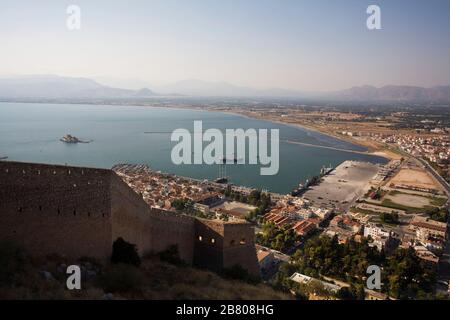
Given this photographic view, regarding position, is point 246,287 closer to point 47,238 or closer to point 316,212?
point 47,238

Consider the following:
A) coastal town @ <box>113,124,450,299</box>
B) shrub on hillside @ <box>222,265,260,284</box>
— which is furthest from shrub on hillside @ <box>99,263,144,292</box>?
coastal town @ <box>113,124,450,299</box>

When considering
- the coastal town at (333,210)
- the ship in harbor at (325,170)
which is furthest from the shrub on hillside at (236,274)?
the ship in harbor at (325,170)

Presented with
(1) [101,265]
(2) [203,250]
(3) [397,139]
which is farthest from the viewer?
(3) [397,139]

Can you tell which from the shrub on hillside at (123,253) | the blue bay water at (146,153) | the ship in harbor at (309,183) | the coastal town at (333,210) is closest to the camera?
the shrub on hillside at (123,253)

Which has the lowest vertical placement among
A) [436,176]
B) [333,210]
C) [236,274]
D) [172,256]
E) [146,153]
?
[333,210]

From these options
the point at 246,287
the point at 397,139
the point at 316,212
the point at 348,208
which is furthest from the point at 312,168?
→ the point at 246,287

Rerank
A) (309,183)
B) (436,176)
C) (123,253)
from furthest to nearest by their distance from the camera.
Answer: (436,176)
(309,183)
(123,253)

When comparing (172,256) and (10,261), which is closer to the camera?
(10,261)

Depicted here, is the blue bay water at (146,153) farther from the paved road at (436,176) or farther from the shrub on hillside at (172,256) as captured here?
the shrub on hillside at (172,256)

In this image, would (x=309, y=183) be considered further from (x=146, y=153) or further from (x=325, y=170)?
(x=146, y=153)

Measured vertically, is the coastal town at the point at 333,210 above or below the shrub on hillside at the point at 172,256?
below

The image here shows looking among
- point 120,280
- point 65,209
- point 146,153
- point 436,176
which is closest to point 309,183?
point 436,176
